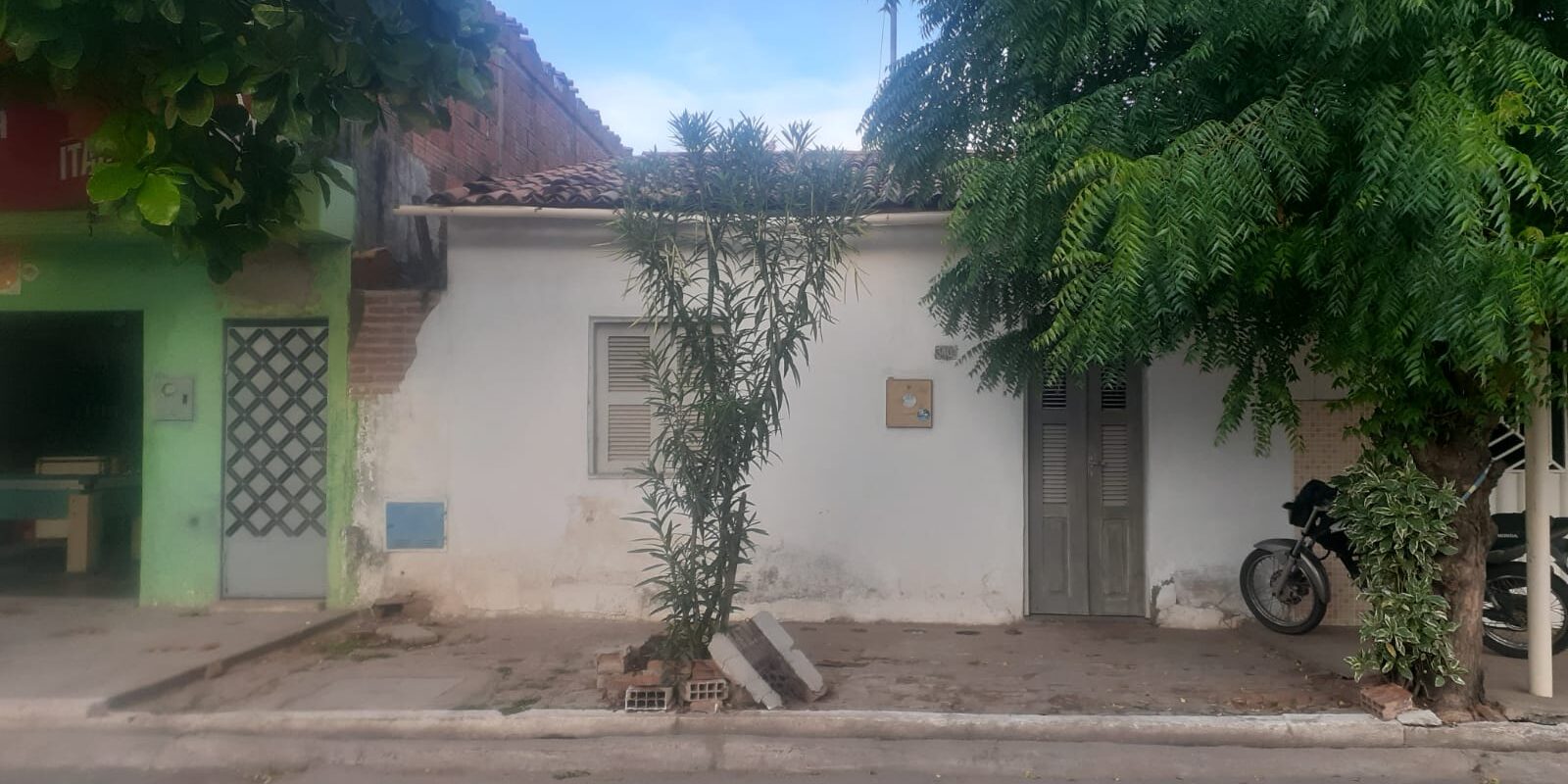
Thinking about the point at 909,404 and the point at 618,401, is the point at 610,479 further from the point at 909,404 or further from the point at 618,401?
the point at 909,404

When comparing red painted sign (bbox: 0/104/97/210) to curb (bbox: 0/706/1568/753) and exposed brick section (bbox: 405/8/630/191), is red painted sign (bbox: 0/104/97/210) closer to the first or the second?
exposed brick section (bbox: 405/8/630/191)

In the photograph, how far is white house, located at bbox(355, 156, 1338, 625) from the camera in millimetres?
7559

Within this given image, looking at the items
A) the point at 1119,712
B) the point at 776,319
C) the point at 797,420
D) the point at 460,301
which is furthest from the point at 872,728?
the point at 460,301

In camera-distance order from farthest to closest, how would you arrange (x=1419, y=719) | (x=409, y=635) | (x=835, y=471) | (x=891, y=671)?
(x=835, y=471) < (x=409, y=635) < (x=891, y=671) < (x=1419, y=719)

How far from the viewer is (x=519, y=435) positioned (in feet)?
25.4

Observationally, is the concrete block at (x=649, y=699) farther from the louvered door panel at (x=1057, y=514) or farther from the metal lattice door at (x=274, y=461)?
the metal lattice door at (x=274, y=461)

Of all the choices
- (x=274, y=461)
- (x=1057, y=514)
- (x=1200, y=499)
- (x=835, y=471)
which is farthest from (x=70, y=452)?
(x=1200, y=499)

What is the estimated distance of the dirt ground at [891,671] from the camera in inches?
223

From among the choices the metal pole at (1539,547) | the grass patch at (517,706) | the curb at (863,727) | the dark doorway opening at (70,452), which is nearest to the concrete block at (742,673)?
the curb at (863,727)

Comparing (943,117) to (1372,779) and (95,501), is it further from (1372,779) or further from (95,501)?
(95,501)

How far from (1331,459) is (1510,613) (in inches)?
58.1

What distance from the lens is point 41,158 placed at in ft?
23.1

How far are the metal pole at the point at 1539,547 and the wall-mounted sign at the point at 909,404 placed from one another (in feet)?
11.9

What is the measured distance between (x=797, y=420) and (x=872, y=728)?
9.38 ft
